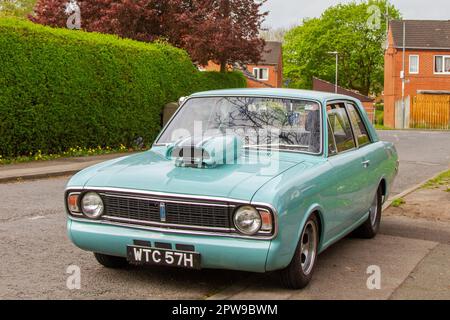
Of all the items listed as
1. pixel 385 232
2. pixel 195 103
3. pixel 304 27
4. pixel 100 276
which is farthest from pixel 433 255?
pixel 304 27

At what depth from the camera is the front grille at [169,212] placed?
15.7 ft

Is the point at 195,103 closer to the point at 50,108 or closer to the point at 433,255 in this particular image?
the point at 433,255

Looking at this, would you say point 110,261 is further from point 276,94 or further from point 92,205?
point 276,94

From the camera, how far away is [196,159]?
17.3ft

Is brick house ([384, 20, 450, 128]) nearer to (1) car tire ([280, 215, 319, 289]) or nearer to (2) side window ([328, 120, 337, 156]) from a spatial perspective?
(2) side window ([328, 120, 337, 156])

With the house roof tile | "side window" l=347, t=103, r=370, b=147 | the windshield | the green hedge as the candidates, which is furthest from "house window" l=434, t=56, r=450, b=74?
the windshield

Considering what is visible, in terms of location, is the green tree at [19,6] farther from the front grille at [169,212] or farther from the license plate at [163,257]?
the license plate at [163,257]

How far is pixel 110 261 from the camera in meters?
5.69

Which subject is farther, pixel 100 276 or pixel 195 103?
pixel 195 103

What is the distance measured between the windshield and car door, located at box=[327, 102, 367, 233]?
26 cm

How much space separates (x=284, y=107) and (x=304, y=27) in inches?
2997

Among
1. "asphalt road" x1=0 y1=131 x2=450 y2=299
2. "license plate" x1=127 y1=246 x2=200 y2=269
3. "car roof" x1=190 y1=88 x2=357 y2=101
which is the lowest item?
"asphalt road" x1=0 y1=131 x2=450 y2=299

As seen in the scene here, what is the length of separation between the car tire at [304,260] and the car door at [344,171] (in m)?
0.45

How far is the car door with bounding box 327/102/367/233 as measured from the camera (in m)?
5.92
